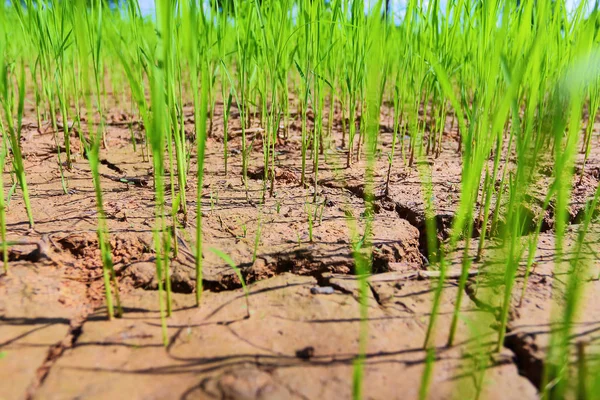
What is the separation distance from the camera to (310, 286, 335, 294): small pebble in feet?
3.06

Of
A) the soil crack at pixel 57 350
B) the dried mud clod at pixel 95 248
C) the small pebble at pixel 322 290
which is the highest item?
the dried mud clod at pixel 95 248

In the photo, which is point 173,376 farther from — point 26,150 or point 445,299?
point 26,150

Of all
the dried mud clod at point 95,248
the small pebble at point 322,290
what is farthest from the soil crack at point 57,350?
the small pebble at point 322,290

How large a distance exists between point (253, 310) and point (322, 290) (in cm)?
15

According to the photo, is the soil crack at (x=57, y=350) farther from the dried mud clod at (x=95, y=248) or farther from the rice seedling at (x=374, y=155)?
the dried mud clod at (x=95, y=248)

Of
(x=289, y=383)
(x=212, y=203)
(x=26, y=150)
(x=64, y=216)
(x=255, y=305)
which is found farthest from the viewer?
(x=26, y=150)

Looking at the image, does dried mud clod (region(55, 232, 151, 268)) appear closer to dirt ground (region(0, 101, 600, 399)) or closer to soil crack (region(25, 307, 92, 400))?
dirt ground (region(0, 101, 600, 399))

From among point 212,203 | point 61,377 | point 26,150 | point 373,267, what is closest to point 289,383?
point 61,377

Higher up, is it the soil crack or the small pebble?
the small pebble

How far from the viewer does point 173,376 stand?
0.68m

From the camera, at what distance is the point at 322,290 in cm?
94

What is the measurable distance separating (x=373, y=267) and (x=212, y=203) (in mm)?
519

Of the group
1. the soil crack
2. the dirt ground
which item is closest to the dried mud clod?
the dirt ground

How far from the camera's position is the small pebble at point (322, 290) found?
934 millimetres
